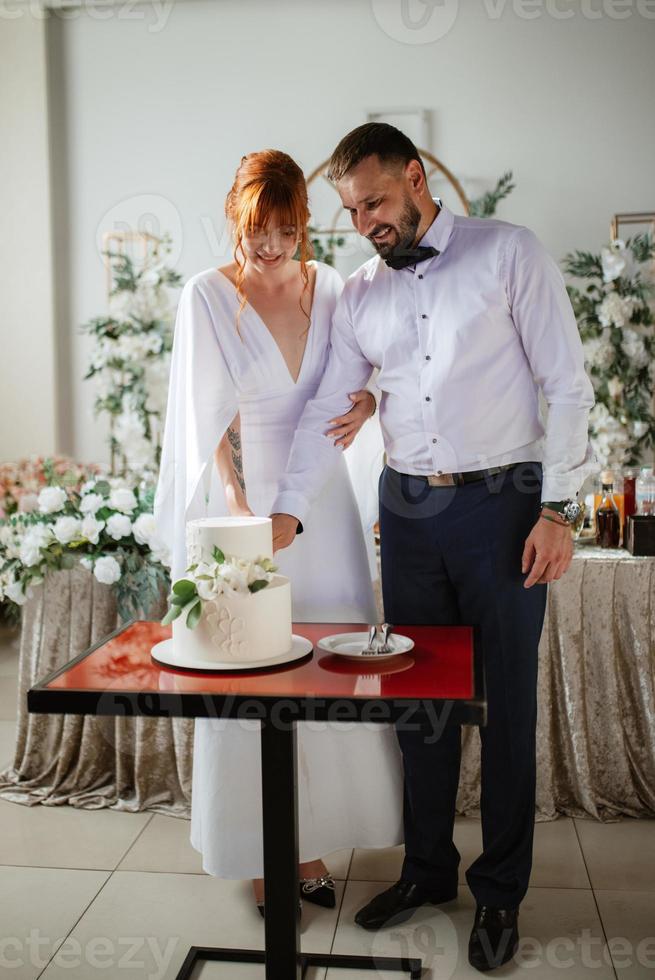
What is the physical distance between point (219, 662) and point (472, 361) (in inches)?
35.1

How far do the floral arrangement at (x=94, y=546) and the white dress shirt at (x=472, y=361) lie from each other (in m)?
0.90

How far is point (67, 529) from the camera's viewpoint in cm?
304

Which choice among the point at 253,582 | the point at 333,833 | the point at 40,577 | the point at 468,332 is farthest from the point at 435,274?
the point at 40,577

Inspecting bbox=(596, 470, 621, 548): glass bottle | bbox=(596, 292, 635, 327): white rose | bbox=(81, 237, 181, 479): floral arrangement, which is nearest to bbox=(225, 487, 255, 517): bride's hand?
bbox=(596, 470, 621, 548): glass bottle

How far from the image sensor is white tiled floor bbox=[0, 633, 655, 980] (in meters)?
2.19

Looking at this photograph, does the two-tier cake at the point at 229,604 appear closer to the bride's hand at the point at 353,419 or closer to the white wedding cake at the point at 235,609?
the white wedding cake at the point at 235,609

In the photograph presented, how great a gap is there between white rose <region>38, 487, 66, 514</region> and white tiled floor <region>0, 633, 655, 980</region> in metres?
0.95

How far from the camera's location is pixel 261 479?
2.38 metres

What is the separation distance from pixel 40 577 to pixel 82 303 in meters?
3.25

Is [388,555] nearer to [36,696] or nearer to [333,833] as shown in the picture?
[333,833]

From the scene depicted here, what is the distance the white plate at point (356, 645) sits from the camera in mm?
1703

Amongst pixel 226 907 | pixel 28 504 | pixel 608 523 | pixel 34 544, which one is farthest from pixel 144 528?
pixel 608 523

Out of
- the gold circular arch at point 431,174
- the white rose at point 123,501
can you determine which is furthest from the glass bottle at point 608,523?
the gold circular arch at point 431,174

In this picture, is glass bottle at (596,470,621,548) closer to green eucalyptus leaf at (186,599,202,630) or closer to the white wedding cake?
the white wedding cake
